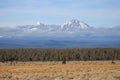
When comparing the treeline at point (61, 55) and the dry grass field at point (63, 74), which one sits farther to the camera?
the treeline at point (61, 55)

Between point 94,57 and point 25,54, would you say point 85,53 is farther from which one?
point 25,54

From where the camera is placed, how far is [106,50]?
146m

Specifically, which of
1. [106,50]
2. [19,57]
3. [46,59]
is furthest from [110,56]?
[19,57]

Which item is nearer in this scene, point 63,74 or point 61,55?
point 63,74

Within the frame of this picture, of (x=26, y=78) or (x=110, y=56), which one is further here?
(x=110, y=56)

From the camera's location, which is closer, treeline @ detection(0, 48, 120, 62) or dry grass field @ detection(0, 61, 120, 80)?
dry grass field @ detection(0, 61, 120, 80)

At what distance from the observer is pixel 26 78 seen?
3212 centimetres

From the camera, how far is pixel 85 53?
141750 millimetres

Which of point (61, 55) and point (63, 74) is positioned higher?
point (63, 74)

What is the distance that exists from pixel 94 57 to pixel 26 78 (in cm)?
10859

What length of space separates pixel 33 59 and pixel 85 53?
68.8 ft

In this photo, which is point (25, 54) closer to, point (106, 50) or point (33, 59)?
point (33, 59)

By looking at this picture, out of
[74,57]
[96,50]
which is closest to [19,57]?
[74,57]

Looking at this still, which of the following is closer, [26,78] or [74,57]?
[26,78]
